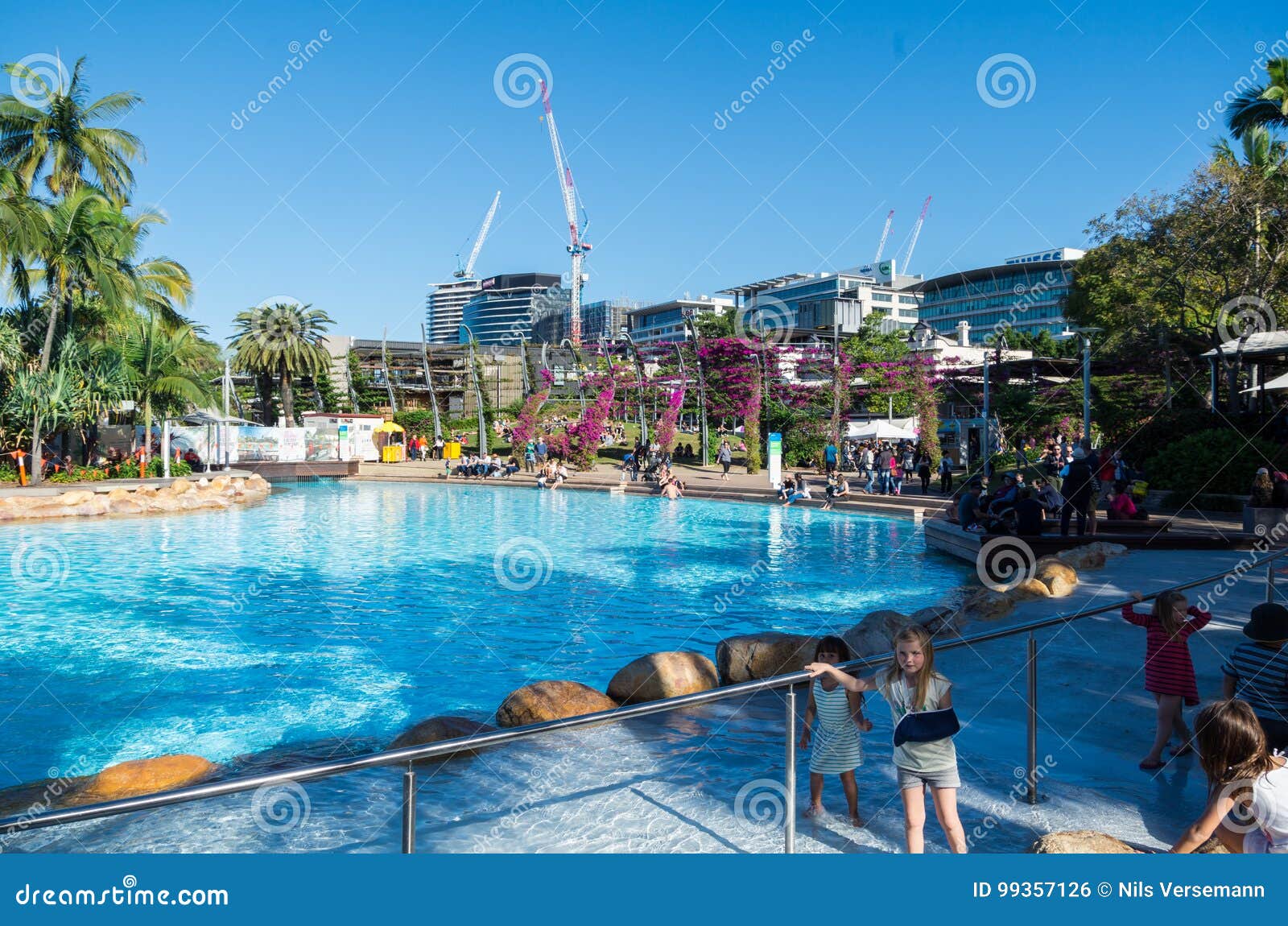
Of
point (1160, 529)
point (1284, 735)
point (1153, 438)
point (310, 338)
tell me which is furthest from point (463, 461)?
point (1284, 735)

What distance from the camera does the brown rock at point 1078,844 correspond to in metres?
3.78

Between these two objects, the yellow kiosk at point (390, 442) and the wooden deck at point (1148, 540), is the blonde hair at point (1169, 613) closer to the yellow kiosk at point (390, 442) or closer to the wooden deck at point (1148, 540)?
the wooden deck at point (1148, 540)

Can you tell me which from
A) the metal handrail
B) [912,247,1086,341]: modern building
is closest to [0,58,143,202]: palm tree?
the metal handrail

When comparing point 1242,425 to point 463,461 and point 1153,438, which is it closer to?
point 1153,438

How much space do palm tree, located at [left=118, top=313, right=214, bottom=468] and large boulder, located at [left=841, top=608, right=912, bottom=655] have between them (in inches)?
1344

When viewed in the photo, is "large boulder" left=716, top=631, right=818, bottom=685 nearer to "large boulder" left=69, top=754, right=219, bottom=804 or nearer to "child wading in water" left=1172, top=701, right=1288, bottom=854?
"large boulder" left=69, top=754, right=219, bottom=804

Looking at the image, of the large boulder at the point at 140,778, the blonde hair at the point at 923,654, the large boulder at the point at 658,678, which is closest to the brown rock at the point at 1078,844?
the blonde hair at the point at 923,654

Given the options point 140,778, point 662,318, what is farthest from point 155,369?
point 662,318

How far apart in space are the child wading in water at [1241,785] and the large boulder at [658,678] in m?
4.48

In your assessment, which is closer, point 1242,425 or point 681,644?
point 681,644

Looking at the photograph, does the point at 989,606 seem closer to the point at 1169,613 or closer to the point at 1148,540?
the point at 1169,613

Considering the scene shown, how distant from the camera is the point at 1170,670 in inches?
215

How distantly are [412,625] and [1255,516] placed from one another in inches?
526

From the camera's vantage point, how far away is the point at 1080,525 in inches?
599
